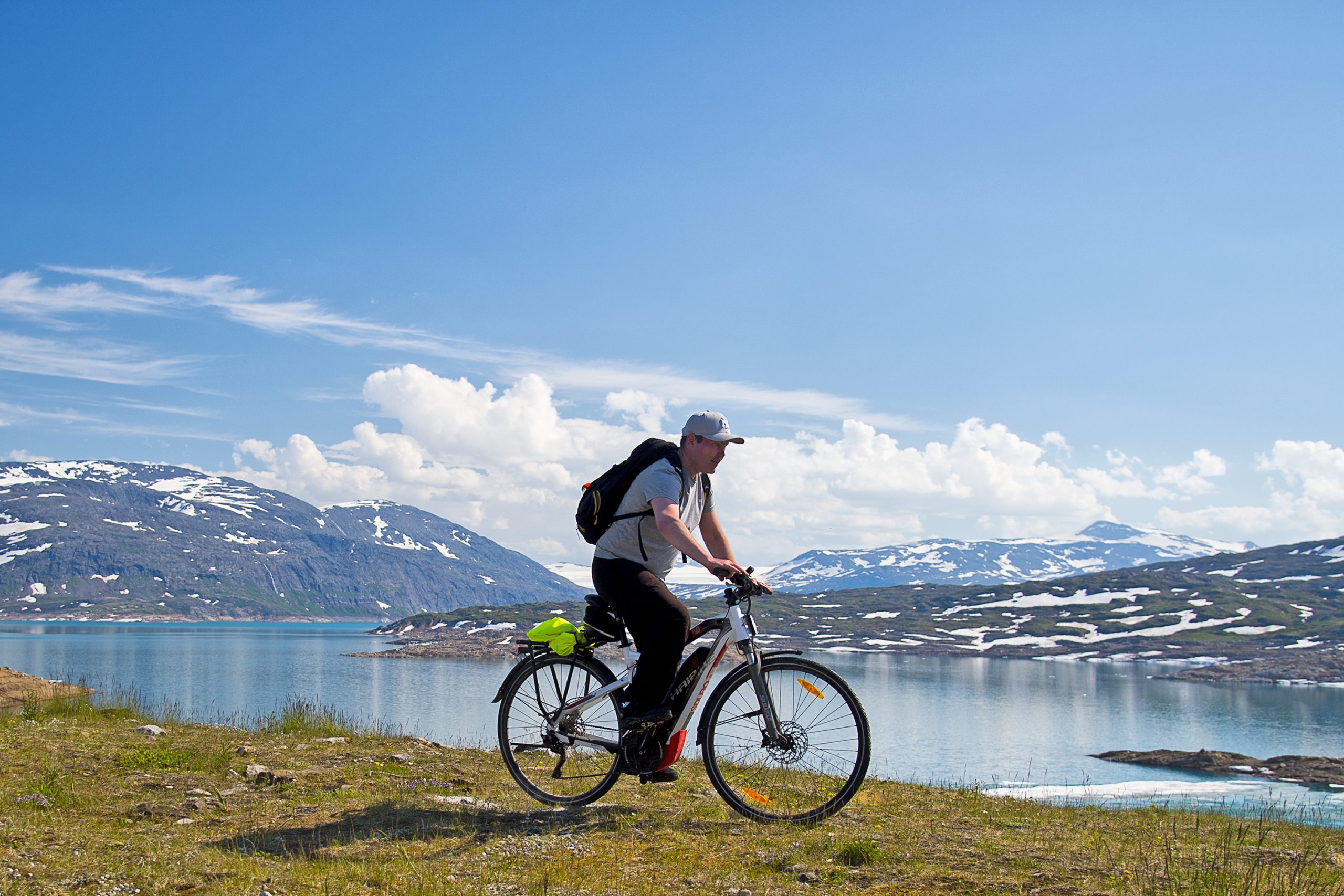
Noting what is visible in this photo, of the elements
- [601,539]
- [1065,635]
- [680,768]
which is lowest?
[1065,635]

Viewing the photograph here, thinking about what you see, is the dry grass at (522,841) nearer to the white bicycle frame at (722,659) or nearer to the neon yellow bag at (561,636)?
the white bicycle frame at (722,659)

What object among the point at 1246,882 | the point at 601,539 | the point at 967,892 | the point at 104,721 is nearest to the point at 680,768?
the point at 601,539

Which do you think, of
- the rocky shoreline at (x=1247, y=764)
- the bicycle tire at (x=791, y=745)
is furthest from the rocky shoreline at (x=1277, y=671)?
the bicycle tire at (x=791, y=745)

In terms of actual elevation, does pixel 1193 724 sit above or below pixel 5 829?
below

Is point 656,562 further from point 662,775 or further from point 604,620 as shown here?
point 662,775

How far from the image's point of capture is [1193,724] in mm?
77812

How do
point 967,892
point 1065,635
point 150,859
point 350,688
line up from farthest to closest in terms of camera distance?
1. point 1065,635
2. point 350,688
3. point 150,859
4. point 967,892

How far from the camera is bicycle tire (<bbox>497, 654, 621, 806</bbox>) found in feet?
23.0

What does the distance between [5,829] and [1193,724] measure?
295 ft

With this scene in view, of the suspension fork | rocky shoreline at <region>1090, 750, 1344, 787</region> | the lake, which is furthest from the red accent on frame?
rocky shoreline at <region>1090, 750, 1344, 787</region>

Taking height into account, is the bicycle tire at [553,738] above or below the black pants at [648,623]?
below

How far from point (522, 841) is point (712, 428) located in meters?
3.07

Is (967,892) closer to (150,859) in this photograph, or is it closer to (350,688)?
(150,859)

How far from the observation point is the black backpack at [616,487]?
6.53 m
